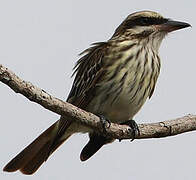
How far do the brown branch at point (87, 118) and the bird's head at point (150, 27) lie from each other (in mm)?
1107

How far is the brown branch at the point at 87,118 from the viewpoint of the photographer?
3.99 meters

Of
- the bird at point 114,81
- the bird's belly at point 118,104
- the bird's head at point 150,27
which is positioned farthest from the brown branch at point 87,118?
the bird's head at point 150,27

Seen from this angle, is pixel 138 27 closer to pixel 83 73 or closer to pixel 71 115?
pixel 83 73

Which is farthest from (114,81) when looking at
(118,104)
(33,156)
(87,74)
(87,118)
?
(33,156)

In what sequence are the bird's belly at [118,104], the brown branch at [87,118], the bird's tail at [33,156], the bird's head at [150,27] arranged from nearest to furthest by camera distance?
the brown branch at [87,118]
the bird's belly at [118,104]
the bird's head at [150,27]
the bird's tail at [33,156]

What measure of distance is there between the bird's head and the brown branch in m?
1.11

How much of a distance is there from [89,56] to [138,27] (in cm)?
59

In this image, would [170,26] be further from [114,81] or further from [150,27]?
[114,81]

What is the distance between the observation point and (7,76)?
12.9 ft

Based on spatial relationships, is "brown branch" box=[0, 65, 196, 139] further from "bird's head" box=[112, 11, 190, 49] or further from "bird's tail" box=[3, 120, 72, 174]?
"bird's tail" box=[3, 120, 72, 174]

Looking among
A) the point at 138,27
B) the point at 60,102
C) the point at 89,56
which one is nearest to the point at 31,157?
the point at 89,56

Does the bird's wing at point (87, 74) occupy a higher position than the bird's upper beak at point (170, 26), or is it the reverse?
the bird's upper beak at point (170, 26)

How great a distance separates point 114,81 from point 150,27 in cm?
80

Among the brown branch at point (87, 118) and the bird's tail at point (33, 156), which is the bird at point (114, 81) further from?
the brown branch at point (87, 118)
